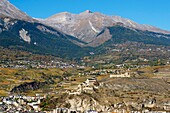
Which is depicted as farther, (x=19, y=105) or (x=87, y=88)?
(x=87, y=88)

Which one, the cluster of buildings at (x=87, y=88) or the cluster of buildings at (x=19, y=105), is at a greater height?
the cluster of buildings at (x=87, y=88)

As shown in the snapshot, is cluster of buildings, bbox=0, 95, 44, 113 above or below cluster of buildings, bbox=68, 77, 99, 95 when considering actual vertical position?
below

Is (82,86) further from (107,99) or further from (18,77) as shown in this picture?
(18,77)

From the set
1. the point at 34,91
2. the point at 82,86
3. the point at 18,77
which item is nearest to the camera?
the point at 82,86

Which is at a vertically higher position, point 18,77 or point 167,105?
point 18,77

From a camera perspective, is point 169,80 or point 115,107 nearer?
point 115,107

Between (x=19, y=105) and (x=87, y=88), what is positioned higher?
(x=87, y=88)

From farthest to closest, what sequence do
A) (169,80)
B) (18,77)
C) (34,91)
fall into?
(18,77)
(34,91)
(169,80)

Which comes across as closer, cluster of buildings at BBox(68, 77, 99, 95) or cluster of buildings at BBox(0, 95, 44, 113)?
cluster of buildings at BBox(0, 95, 44, 113)

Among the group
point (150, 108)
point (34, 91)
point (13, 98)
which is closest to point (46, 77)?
point (34, 91)

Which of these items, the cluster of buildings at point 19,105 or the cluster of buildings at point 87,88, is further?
the cluster of buildings at point 87,88

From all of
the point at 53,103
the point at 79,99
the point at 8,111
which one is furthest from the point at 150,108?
Result: the point at 8,111
